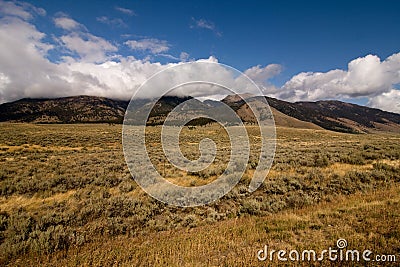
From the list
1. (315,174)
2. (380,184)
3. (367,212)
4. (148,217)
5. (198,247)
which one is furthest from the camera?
(315,174)

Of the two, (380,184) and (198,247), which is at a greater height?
(380,184)

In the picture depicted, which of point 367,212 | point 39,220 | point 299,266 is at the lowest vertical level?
point 39,220

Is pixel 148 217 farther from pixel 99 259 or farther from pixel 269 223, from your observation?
pixel 269 223

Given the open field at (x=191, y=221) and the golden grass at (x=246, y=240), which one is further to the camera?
the open field at (x=191, y=221)

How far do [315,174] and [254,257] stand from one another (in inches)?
341

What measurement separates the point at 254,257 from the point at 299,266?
0.88m

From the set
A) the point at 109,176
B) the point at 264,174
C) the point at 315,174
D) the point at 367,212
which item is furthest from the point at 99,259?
the point at 315,174

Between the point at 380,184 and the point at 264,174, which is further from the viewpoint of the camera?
the point at 264,174

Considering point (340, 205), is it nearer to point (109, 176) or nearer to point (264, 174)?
point (264, 174)

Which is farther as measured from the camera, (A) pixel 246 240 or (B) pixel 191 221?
(B) pixel 191 221

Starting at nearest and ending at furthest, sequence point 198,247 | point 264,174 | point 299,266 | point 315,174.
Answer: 1. point 299,266
2. point 198,247
3. point 315,174
4. point 264,174

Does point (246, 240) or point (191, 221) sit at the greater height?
point (246, 240)

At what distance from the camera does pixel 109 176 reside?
12266 millimetres

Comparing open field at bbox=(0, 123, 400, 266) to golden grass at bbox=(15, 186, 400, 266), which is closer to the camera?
golden grass at bbox=(15, 186, 400, 266)
